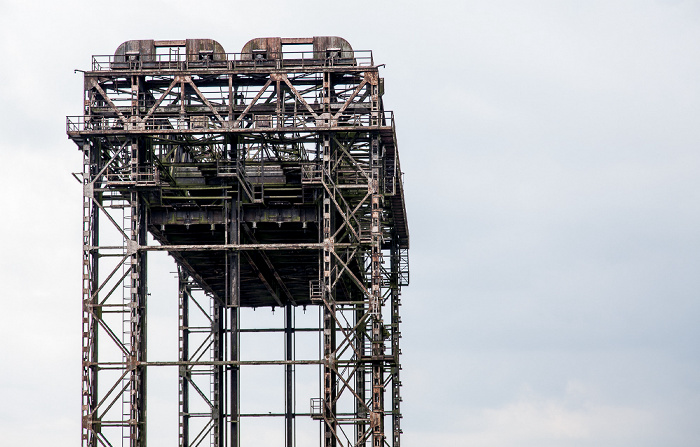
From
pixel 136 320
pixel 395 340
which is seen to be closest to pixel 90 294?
pixel 136 320

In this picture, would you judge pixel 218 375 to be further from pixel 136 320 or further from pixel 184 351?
pixel 136 320

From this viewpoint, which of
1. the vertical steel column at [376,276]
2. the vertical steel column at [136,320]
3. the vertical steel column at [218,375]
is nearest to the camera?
the vertical steel column at [136,320]

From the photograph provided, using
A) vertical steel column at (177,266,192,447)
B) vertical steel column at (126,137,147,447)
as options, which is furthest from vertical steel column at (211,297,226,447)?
vertical steel column at (126,137,147,447)

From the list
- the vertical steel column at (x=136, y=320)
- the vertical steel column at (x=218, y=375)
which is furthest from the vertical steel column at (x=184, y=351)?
the vertical steel column at (x=136, y=320)

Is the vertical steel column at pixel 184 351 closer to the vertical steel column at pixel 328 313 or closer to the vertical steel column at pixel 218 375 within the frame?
the vertical steel column at pixel 218 375

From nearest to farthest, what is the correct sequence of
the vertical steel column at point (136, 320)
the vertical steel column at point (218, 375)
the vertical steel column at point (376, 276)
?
the vertical steel column at point (136, 320) → the vertical steel column at point (376, 276) → the vertical steel column at point (218, 375)

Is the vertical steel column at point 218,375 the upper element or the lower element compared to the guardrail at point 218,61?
lower

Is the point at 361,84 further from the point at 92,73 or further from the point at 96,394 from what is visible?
the point at 96,394

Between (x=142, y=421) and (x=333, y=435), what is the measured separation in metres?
8.62

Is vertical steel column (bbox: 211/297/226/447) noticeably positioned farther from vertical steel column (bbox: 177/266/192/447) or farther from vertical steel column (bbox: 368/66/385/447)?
vertical steel column (bbox: 368/66/385/447)

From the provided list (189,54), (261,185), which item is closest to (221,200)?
(261,185)

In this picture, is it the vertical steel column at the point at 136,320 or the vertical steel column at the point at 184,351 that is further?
the vertical steel column at the point at 184,351

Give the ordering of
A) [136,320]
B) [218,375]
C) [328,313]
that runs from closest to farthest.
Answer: [136,320] < [328,313] < [218,375]

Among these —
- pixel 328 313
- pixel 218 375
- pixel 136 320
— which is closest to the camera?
pixel 136 320
